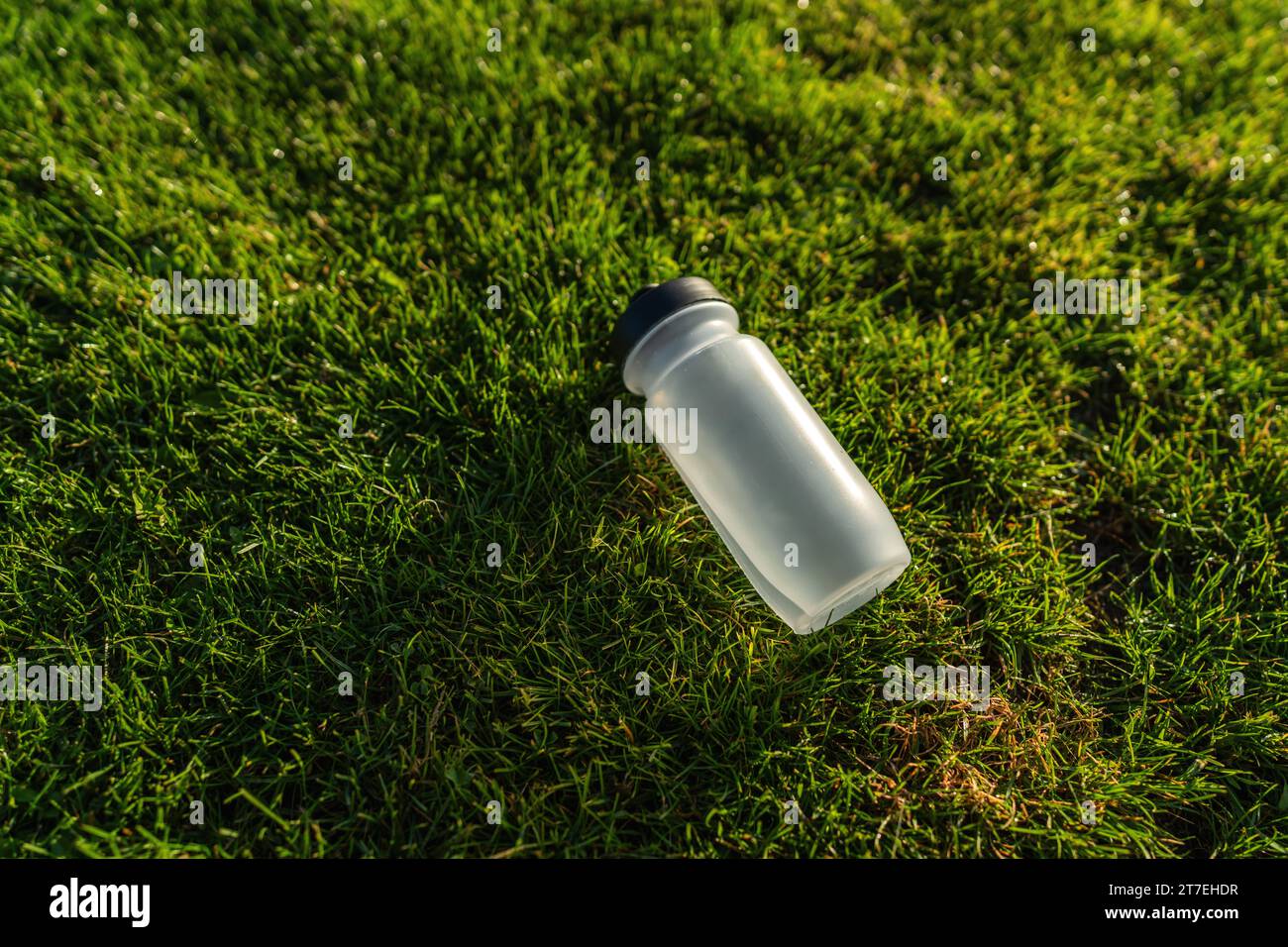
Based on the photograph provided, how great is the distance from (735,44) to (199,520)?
291cm

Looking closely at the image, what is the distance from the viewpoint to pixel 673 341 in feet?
7.93

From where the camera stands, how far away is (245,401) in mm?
2723

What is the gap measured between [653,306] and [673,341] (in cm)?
12

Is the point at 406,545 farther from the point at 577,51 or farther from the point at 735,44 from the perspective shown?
the point at 735,44

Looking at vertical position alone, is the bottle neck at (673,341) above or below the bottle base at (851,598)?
above

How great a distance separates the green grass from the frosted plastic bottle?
22 cm

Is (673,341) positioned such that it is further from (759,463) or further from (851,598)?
(851,598)

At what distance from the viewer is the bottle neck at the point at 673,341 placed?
241cm

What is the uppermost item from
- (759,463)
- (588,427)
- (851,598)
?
(588,427)

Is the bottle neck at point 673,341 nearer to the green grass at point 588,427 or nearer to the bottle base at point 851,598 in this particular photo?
the green grass at point 588,427

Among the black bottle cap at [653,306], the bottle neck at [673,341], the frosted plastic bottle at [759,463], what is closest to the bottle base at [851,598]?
the frosted plastic bottle at [759,463]

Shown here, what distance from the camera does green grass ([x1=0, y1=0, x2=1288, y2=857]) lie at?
Answer: 2.25 m

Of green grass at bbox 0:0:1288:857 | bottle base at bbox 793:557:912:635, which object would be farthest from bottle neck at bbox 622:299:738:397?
bottle base at bbox 793:557:912:635

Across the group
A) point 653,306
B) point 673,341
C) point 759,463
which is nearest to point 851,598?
point 759,463
